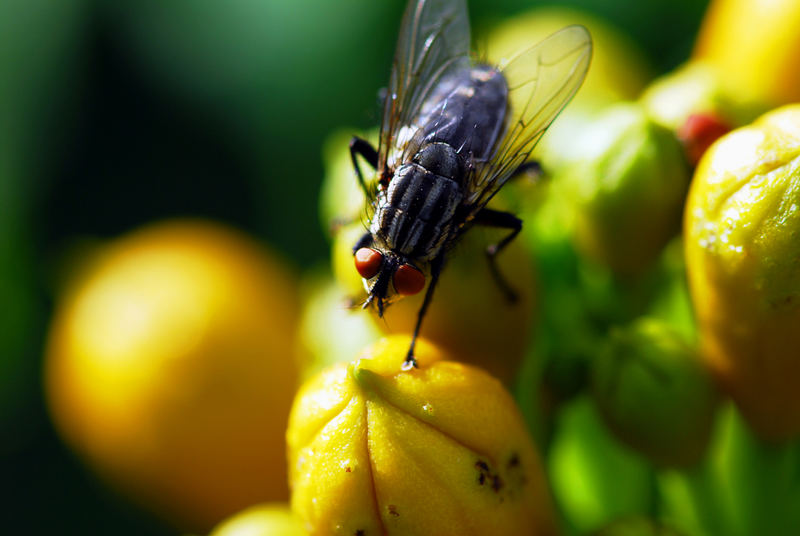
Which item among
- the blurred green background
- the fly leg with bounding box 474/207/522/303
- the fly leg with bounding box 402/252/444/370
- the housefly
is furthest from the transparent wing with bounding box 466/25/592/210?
the blurred green background

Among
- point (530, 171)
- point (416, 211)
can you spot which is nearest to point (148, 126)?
point (530, 171)

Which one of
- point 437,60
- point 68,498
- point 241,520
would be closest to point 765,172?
point 437,60

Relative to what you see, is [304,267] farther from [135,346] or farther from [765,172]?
[765,172]

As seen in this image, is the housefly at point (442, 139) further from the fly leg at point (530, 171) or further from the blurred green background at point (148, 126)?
the blurred green background at point (148, 126)

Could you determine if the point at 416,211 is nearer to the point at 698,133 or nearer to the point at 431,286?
the point at 431,286

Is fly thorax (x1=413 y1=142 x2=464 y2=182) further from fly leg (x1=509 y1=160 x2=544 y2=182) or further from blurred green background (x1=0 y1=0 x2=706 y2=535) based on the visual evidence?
blurred green background (x1=0 y1=0 x2=706 y2=535)

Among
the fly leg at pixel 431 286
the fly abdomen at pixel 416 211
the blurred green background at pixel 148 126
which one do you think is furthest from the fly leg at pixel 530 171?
the blurred green background at pixel 148 126

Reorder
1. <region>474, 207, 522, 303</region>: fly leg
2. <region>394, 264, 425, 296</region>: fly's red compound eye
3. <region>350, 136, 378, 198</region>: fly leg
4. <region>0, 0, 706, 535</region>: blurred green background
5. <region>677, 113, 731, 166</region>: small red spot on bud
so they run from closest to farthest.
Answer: <region>394, 264, 425, 296</region>: fly's red compound eye, <region>474, 207, 522, 303</region>: fly leg, <region>677, 113, 731, 166</region>: small red spot on bud, <region>350, 136, 378, 198</region>: fly leg, <region>0, 0, 706, 535</region>: blurred green background
